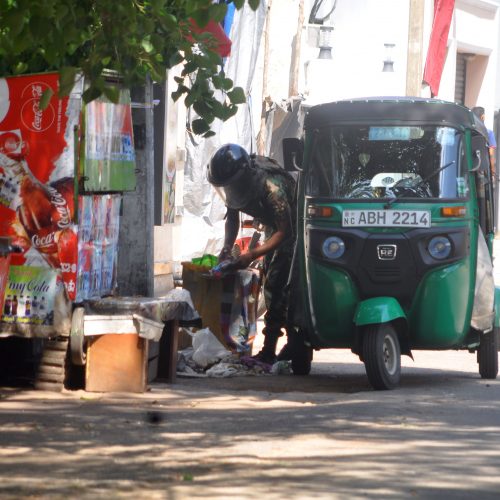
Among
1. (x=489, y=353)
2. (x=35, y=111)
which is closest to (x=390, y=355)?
(x=489, y=353)

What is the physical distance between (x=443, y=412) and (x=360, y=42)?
1841 cm

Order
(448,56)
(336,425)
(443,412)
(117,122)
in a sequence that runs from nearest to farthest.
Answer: (336,425) < (443,412) < (117,122) < (448,56)

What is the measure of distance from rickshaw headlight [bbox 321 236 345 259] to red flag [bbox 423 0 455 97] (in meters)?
17.0

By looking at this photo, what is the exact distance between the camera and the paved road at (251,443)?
5.69 m

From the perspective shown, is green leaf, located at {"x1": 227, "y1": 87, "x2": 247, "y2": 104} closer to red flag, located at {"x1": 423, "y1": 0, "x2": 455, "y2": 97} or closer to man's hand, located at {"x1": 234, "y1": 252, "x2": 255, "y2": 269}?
man's hand, located at {"x1": 234, "y1": 252, "x2": 255, "y2": 269}

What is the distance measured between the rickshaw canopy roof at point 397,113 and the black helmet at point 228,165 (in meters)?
0.82

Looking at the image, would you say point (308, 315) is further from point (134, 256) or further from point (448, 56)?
point (448, 56)

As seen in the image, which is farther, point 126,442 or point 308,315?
point 308,315

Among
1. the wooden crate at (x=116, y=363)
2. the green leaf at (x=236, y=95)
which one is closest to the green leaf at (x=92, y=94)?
the green leaf at (x=236, y=95)

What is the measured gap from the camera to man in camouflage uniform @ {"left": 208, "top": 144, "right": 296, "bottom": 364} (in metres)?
10.5

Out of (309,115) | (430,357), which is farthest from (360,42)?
(309,115)

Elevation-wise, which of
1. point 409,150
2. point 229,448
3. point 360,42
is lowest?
point 229,448

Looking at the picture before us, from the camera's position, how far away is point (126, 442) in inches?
267

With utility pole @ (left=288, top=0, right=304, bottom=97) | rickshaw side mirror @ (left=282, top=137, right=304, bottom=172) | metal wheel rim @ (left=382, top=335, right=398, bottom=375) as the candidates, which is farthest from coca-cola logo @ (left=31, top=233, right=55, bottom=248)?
utility pole @ (left=288, top=0, right=304, bottom=97)
